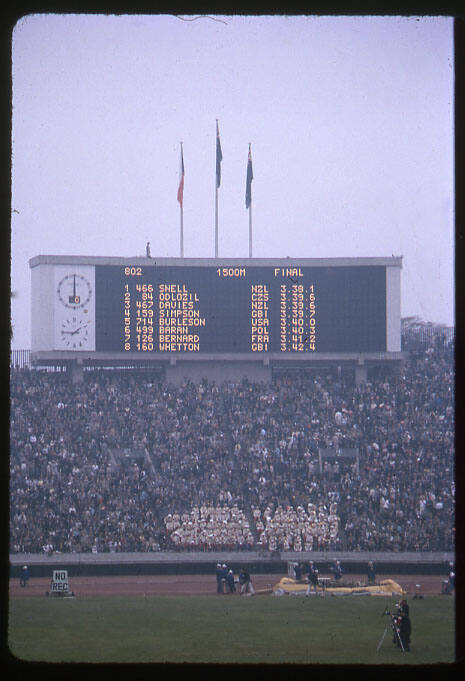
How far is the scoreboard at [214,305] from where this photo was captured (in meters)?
31.0

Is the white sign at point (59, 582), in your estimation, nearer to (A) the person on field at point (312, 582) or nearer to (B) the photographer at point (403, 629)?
(A) the person on field at point (312, 582)

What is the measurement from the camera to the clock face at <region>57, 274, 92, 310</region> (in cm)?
3150

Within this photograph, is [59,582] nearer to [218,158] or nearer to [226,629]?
[226,629]

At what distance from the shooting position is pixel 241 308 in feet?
103

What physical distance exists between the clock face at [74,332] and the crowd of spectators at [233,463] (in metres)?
1.67

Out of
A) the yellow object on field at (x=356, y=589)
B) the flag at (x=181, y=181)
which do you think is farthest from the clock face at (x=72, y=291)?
the yellow object on field at (x=356, y=589)

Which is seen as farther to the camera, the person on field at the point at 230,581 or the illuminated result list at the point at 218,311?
the illuminated result list at the point at 218,311

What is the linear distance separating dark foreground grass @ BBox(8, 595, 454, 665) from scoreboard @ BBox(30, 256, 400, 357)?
39.1 feet

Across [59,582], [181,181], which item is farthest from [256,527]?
[181,181]

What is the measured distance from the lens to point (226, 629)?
52.4ft

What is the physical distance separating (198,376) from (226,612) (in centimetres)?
1576

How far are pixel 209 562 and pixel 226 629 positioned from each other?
8650 millimetres

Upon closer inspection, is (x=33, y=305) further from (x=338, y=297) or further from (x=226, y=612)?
(x=226, y=612)

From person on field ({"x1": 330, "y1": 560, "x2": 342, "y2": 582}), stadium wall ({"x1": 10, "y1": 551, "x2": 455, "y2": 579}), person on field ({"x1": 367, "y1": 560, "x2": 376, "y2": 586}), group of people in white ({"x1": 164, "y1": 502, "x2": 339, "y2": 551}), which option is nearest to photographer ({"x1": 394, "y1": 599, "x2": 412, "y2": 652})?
person on field ({"x1": 367, "y1": 560, "x2": 376, "y2": 586})
